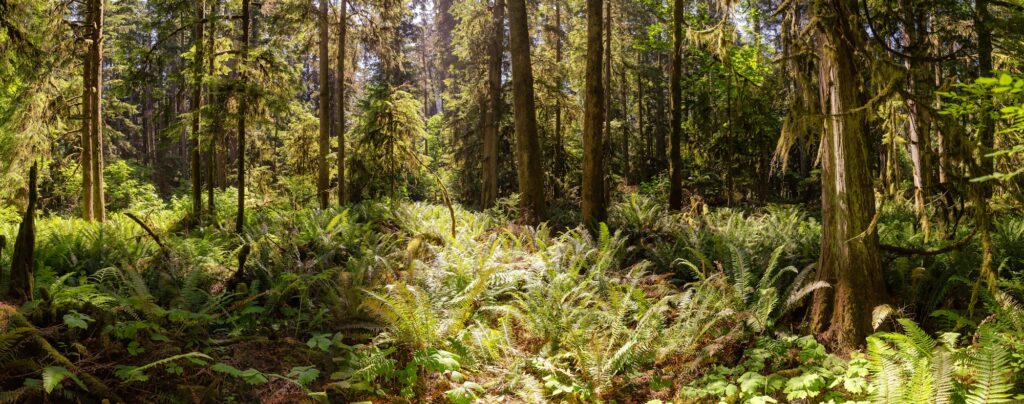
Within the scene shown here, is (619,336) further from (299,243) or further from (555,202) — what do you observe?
(555,202)

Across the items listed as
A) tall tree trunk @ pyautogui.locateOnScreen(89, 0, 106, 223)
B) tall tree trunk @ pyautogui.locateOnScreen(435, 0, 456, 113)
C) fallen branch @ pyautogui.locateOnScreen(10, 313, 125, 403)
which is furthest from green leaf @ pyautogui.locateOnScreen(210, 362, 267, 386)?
tall tree trunk @ pyautogui.locateOnScreen(435, 0, 456, 113)

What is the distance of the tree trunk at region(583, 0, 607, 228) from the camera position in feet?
32.0

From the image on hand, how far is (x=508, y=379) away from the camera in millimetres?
4504

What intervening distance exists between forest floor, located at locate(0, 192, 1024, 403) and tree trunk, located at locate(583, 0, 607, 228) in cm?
307

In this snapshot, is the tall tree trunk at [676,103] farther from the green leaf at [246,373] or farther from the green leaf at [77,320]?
the green leaf at [77,320]

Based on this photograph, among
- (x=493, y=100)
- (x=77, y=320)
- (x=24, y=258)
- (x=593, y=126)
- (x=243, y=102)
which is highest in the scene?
(x=493, y=100)

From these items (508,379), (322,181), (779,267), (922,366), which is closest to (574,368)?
(508,379)

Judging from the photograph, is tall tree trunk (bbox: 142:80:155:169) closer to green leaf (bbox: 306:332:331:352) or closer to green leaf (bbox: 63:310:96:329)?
green leaf (bbox: 63:310:96:329)

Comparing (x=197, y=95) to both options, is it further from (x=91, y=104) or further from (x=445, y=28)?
(x=445, y=28)

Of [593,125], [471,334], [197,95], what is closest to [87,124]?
[197,95]

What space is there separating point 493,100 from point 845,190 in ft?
41.9

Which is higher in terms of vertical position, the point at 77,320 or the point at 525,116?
the point at 525,116

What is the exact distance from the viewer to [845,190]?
15.1 ft

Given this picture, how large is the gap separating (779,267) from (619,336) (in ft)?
8.03
